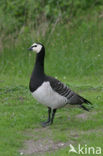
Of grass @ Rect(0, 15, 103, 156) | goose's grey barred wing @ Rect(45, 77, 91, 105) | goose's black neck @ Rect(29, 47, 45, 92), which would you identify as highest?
goose's black neck @ Rect(29, 47, 45, 92)

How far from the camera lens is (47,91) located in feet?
26.3

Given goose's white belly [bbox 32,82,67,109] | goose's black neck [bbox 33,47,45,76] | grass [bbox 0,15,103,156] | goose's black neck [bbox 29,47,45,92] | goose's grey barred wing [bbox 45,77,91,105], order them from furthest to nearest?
goose's black neck [bbox 33,47,45,76]
goose's grey barred wing [bbox 45,77,91,105]
goose's black neck [bbox 29,47,45,92]
goose's white belly [bbox 32,82,67,109]
grass [bbox 0,15,103,156]

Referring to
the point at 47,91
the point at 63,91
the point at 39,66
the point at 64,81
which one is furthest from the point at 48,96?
the point at 64,81

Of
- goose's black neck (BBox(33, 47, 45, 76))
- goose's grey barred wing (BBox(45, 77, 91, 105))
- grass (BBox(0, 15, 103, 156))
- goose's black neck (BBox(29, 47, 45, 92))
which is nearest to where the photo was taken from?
grass (BBox(0, 15, 103, 156))

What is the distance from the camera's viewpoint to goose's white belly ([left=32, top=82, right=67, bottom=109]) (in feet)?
26.2

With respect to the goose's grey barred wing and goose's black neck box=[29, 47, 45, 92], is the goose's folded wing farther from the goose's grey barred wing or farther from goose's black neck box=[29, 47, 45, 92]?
goose's black neck box=[29, 47, 45, 92]

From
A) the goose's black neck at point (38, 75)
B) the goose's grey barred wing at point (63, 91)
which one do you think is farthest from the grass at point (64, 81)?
the goose's black neck at point (38, 75)

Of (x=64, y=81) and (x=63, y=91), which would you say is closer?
(x=63, y=91)

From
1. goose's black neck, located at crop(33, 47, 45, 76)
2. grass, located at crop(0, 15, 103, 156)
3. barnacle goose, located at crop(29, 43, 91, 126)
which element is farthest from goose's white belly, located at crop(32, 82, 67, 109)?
grass, located at crop(0, 15, 103, 156)

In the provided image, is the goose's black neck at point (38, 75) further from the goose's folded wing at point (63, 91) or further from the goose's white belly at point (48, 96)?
the goose's folded wing at point (63, 91)

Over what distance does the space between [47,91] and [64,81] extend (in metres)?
4.73

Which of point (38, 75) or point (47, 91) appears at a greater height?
point (38, 75)

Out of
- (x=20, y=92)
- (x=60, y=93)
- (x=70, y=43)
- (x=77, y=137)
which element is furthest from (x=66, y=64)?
(x=77, y=137)

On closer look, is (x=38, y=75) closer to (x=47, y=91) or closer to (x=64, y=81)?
(x=47, y=91)
